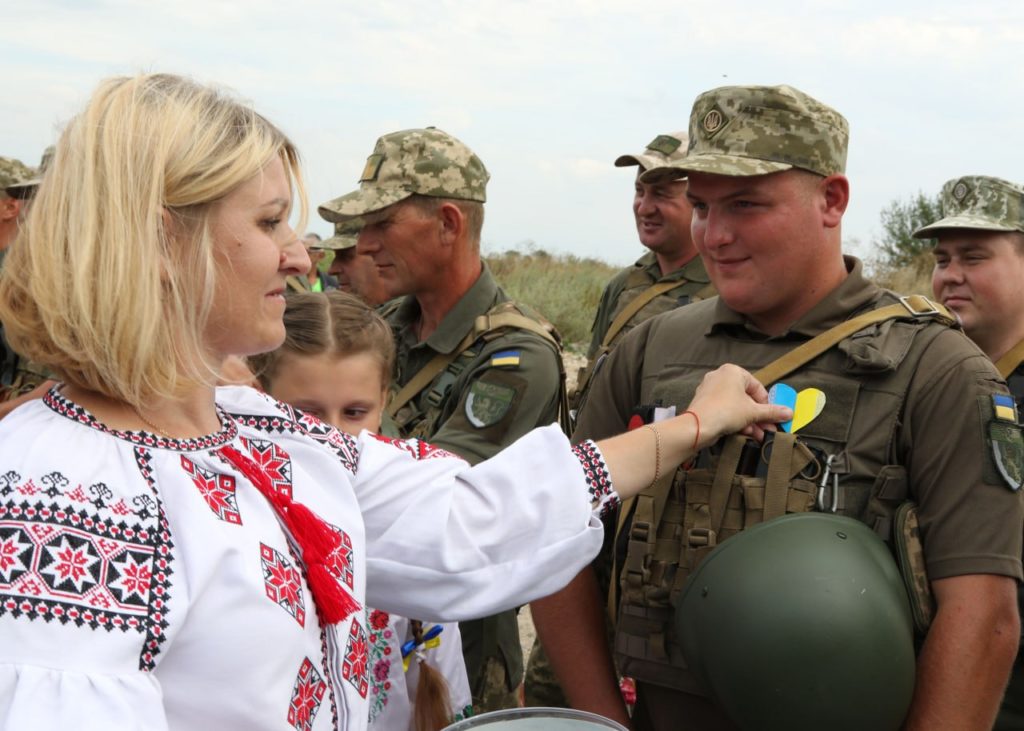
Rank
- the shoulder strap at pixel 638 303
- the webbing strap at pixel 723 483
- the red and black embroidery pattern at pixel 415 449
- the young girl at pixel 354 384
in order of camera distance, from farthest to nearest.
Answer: the shoulder strap at pixel 638 303 → the young girl at pixel 354 384 → the webbing strap at pixel 723 483 → the red and black embroidery pattern at pixel 415 449

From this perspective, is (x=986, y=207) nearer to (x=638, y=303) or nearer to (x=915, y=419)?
(x=638, y=303)

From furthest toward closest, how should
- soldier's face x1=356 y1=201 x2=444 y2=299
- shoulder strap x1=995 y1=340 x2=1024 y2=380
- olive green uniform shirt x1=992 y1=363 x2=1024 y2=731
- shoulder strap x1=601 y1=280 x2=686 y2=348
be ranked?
shoulder strap x1=601 y1=280 x2=686 y2=348 < soldier's face x1=356 y1=201 x2=444 y2=299 < shoulder strap x1=995 y1=340 x2=1024 y2=380 < olive green uniform shirt x1=992 y1=363 x2=1024 y2=731

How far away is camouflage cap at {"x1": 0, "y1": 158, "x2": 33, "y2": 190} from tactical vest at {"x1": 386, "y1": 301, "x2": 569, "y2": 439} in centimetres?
428

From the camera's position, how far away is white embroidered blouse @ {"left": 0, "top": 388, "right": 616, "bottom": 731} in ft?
4.75

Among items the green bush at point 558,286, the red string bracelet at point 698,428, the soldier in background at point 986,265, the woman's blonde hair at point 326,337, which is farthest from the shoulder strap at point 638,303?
the green bush at point 558,286

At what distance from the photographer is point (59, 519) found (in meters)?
1.51

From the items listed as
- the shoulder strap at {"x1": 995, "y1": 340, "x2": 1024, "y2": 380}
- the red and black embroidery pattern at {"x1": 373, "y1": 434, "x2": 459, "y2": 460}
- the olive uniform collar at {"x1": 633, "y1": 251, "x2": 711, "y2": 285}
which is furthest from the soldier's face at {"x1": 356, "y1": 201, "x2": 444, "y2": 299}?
the olive uniform collar at {"x1": 633, "y1": 251, "x2": 711, "y2": 285}

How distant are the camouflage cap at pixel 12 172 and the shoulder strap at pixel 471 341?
4.25 meters

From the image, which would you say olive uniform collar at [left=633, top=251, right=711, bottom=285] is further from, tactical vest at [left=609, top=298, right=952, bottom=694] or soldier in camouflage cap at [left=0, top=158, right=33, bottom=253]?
soldier in camouflage cap at [left=0, top=158, right=33, bottom=253]

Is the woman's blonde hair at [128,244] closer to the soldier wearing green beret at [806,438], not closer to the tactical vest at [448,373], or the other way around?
the soldier wearing green beret at [806,438]

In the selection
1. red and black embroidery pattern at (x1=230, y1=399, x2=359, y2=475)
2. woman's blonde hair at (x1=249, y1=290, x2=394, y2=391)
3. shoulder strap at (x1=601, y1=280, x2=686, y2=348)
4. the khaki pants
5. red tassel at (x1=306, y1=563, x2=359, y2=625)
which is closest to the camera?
red tassel at (x1=306, y1=563, x2=359, y2=625)

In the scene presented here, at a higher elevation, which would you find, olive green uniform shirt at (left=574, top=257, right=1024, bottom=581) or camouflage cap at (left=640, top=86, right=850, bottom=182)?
camouflage cap at (left=640, top=86, right=850, bottom=182)

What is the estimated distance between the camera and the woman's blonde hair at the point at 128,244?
5.48 feet

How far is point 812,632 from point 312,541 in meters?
1.10
